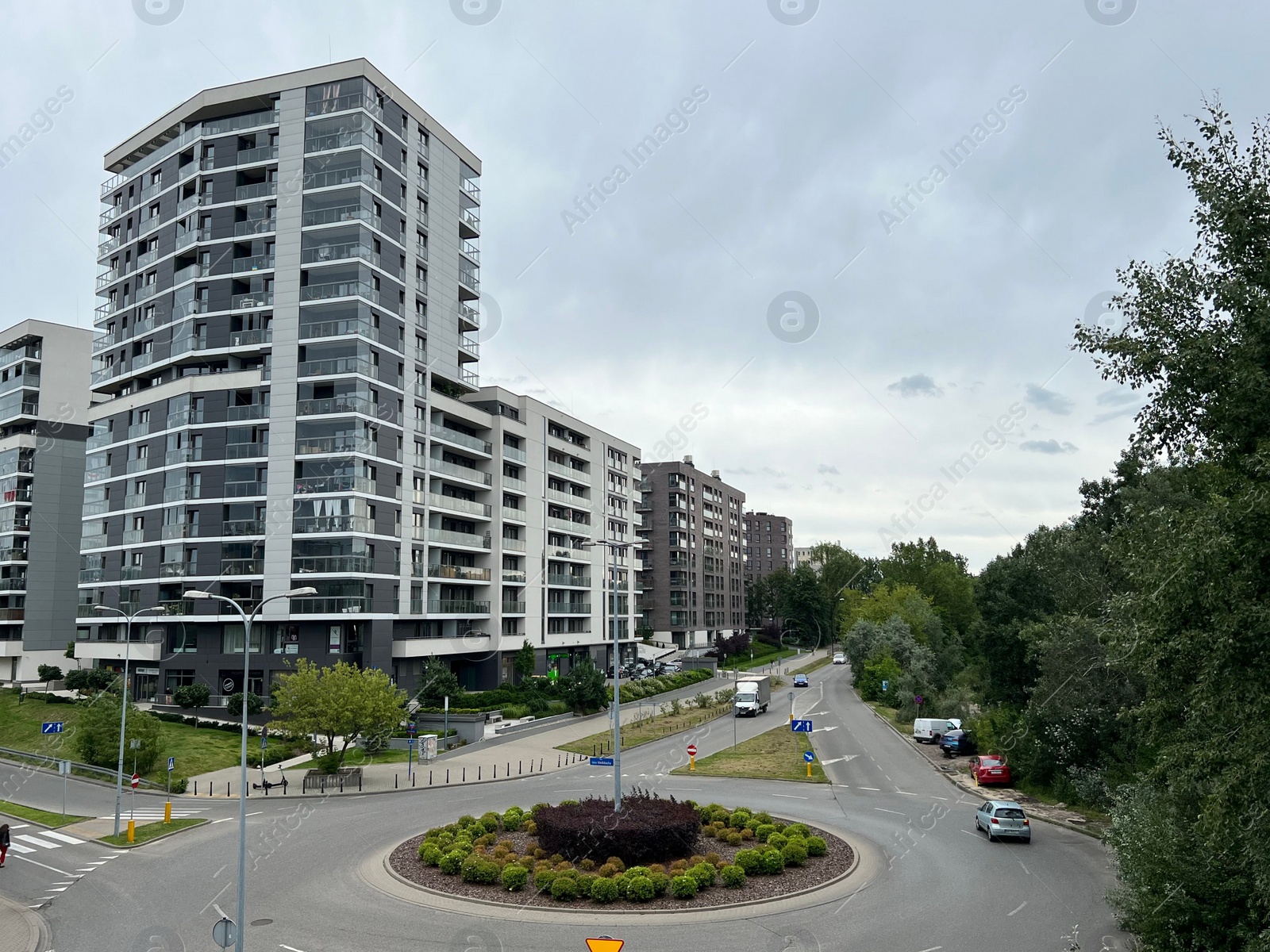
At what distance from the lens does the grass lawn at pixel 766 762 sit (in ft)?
136

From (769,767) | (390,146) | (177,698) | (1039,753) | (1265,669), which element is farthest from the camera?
(390,146)

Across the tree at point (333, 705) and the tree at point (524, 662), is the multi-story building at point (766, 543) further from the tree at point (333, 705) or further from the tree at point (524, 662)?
the tree at point (333, 705)

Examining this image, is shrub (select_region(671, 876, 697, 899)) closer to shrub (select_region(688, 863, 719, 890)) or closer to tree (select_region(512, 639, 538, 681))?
shrub (select_region(688, 863, 719, 890))

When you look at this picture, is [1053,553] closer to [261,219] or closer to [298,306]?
[298,306]

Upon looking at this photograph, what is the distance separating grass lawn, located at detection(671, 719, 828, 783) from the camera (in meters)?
41.6

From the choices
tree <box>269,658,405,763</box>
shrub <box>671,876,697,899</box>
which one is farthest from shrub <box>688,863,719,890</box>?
tree <box>269,658,405,763</box>

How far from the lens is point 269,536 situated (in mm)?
57688

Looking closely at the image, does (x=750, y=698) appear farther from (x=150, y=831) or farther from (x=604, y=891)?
(x=604, y=891)

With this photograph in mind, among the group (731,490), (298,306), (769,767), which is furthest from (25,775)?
(731,490)

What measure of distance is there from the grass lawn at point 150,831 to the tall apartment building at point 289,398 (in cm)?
2403

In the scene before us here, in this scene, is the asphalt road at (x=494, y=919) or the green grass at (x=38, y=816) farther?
the green grass at (x=38, y=816)

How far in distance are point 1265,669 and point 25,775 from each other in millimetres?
52157

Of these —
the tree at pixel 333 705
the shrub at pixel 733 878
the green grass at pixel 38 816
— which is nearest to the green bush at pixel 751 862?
the shrub at pixel 733 878

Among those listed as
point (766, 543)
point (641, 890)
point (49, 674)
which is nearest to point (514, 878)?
point (641, 890)
